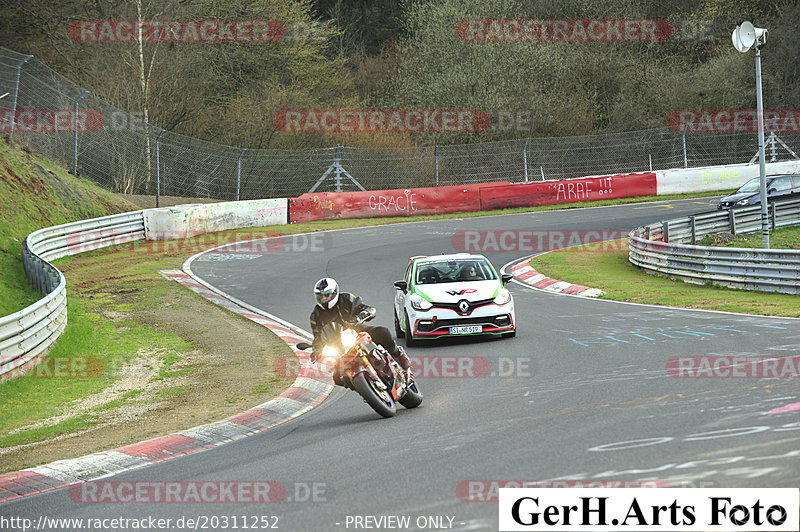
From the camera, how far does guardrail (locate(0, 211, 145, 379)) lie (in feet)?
43.0

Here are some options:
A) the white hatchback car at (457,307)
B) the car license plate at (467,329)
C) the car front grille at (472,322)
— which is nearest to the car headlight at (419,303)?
the white hatchback car at (457,307)

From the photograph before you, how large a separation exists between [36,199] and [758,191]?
2419 cm

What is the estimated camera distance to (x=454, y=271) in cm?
1582

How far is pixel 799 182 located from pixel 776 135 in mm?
13991

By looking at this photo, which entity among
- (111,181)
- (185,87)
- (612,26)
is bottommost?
(111,181)

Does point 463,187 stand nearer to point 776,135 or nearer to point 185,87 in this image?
point 185,87

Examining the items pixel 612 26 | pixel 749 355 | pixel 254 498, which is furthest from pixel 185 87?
pixel 254 498

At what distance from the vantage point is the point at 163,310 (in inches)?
766

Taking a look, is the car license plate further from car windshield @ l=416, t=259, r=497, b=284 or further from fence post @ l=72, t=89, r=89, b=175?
fence post @ l=72, t=89, r=89, b=175

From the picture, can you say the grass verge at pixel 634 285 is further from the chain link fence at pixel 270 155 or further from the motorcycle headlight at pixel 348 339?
the chain link fence at pixel 270 155

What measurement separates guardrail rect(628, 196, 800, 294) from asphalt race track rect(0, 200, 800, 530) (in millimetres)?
5173

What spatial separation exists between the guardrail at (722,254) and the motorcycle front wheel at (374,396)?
42.3ft

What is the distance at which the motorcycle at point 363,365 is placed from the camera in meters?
9.57
